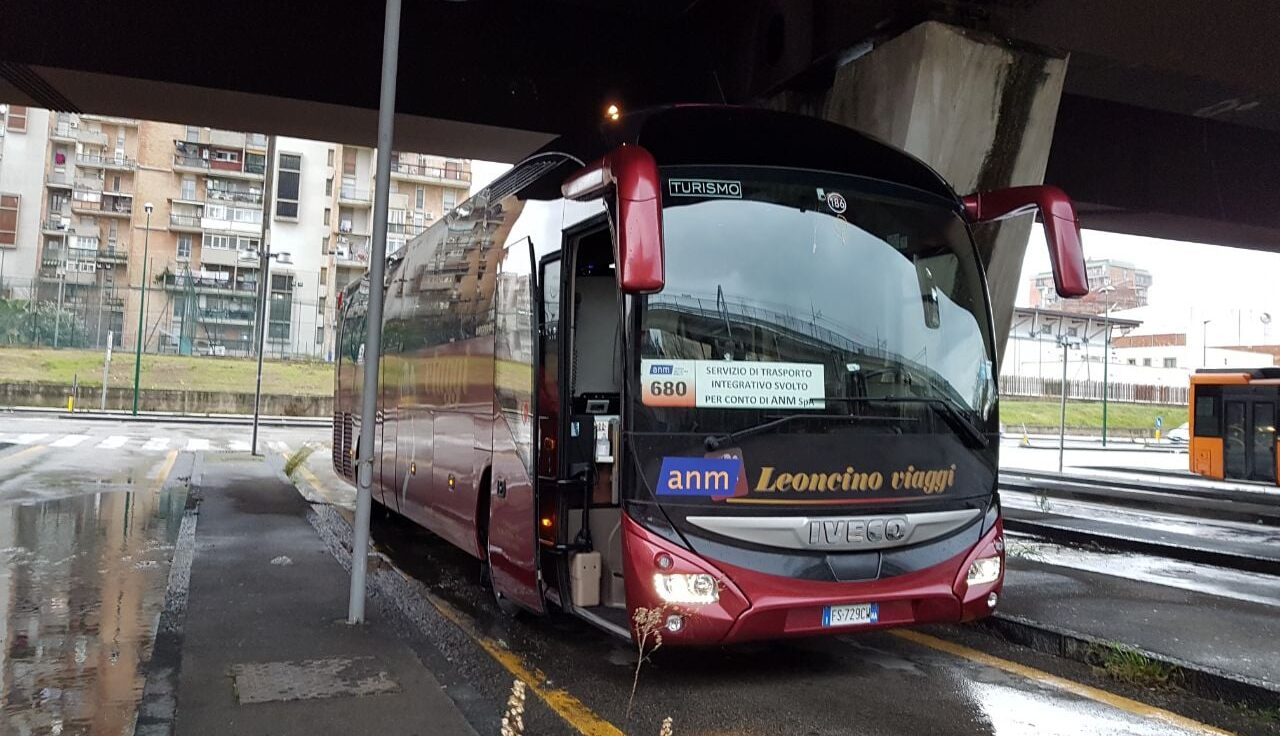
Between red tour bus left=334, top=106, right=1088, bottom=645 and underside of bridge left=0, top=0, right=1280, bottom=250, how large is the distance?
5.10m

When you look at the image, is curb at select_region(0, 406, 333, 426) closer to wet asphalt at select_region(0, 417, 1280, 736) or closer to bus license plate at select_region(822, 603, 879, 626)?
wet asphalt at select_region(0, 417, 1280, 736)

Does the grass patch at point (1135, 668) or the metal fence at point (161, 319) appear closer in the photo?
the grass patch at point (1135, 668)

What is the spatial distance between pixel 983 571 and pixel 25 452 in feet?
69.1

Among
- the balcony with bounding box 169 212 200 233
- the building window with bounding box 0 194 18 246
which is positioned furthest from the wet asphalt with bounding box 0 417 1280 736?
the building window with bounding box 0 194 18 246

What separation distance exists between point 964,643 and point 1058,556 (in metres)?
4.74

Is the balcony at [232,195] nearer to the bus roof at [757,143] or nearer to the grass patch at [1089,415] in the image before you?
the grass patch at [1089,415]

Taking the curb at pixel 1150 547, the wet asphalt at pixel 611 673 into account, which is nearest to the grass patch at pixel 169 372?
the wet asphalt at pixel 611 673

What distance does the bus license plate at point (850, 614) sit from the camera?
5.38 metres

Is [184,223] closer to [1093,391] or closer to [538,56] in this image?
[538,56]

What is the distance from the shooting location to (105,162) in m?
74.4

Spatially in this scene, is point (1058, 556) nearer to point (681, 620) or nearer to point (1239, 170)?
point (681, 620)

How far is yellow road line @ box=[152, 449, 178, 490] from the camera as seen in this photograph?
52.7 feet

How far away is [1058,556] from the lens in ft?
36.6

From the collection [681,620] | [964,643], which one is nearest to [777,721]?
[681,620]
